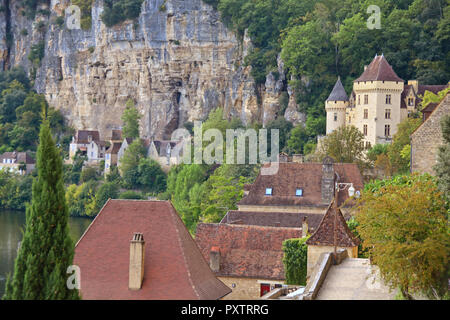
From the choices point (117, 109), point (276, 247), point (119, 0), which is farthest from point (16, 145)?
point (276, 247)

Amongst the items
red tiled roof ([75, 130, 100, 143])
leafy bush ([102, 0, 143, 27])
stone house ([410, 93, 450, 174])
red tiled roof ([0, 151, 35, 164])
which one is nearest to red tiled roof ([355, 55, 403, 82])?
stone house ([410, 93, 450, 174])

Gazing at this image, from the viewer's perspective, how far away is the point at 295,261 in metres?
→ 25.8

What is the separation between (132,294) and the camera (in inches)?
728

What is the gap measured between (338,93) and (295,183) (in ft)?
74.0

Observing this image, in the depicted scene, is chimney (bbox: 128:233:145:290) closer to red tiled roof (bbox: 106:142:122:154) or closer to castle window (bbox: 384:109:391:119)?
castle window (bbox: 384:109:391:119)

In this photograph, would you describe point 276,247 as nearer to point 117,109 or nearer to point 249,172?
point 249,172

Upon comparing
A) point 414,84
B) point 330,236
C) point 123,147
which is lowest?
point 330,236

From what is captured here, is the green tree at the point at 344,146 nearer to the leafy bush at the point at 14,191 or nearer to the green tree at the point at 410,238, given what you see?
the green tree at the point at 410,238

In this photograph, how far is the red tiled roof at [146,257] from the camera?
1866 centimetres

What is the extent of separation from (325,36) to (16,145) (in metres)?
44.8

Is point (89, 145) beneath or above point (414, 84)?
beneath

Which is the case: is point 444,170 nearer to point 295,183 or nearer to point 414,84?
A: point 295,183

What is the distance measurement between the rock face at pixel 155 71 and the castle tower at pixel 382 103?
56.3ft

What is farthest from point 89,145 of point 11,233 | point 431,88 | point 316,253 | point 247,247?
point 316,253
